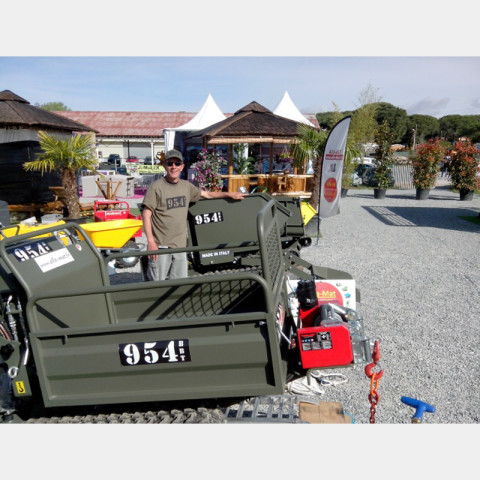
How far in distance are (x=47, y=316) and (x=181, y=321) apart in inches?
44.0

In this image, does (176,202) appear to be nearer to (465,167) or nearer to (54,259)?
(54,259)

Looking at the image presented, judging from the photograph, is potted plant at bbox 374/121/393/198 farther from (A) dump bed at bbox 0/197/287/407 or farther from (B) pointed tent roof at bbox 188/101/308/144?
(A) dump bed at bbox 0/197/287/407

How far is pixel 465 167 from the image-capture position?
1847 cm

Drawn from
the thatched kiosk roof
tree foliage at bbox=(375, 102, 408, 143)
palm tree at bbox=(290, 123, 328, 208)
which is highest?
tree foliage at bbox=(375, 102, 408, 143)

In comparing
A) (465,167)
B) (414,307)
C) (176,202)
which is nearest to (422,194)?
(465,167)

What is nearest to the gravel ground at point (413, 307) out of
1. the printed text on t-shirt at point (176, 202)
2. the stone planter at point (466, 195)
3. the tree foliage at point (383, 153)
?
the printed text on t-shirt at point (176, 202)

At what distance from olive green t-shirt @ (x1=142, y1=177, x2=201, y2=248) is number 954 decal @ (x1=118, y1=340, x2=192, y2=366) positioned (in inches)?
91.0

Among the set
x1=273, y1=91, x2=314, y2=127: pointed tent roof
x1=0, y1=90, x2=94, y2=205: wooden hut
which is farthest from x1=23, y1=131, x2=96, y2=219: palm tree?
x1=273, y1=91, x2=314, y2=127: pointed tent roof

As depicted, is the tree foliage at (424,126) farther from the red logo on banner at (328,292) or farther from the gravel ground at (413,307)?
the red logo on banner at (328,292)

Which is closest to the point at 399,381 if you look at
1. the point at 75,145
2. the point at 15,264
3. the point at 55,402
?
the point at 55,402

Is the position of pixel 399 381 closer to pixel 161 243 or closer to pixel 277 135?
pixel 161 243

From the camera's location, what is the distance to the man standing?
4.55m

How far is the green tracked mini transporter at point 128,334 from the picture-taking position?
7.99 ft

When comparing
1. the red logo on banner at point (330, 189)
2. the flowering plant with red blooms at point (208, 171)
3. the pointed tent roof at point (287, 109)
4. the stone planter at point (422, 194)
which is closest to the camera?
the red logo on banner at point (330, 189)
